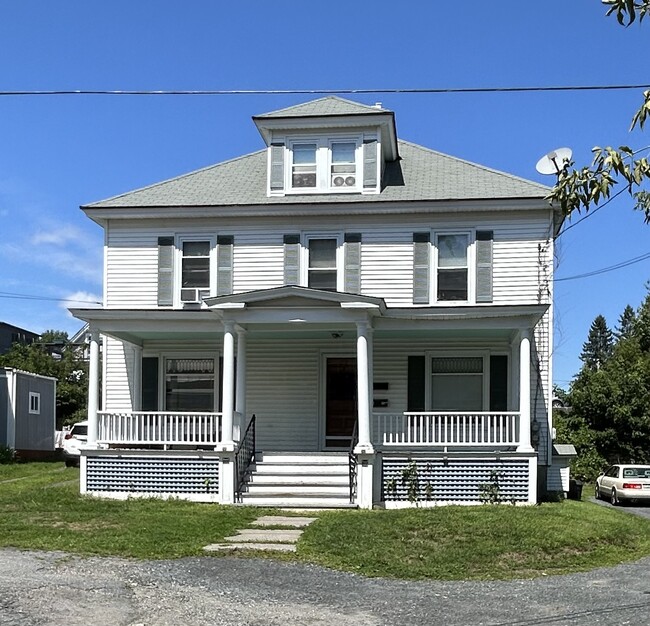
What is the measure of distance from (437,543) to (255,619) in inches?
182

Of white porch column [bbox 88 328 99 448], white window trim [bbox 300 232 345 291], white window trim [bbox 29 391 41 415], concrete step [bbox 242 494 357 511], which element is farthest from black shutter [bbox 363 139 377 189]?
white window trim [bbox 29 391 41 415]

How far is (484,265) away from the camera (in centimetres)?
1892

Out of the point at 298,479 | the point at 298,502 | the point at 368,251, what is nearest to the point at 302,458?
the point at 298,479

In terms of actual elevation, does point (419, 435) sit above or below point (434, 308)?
below

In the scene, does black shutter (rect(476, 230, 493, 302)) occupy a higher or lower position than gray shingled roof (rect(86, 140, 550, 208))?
lower

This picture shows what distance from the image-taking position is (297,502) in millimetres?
16141

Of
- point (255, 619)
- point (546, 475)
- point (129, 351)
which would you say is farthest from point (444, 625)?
point (129, 351)

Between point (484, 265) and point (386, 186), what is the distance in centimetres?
286

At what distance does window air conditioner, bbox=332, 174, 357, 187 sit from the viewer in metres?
19.7

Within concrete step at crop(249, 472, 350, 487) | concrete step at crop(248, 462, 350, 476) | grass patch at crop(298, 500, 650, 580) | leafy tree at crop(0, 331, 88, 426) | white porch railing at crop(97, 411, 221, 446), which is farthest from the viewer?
leafy tree at crop(0, 331, 88, 426)

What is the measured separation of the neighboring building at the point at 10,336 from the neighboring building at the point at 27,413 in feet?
104

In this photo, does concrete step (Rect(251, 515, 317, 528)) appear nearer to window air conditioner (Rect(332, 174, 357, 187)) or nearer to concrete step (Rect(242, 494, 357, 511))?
concrete step (Rect(242, 494, 357, 511))

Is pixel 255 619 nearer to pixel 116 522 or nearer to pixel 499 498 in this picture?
pixel 116 522

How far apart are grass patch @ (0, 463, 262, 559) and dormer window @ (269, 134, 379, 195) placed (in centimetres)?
740
